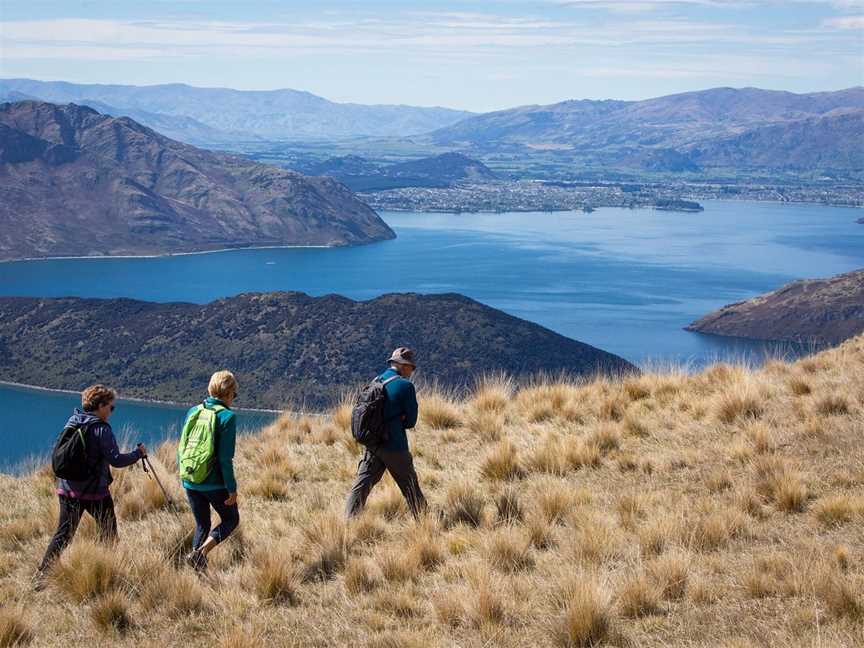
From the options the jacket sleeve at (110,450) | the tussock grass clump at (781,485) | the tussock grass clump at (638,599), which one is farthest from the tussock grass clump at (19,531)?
the tussock grass clump at (781,485)

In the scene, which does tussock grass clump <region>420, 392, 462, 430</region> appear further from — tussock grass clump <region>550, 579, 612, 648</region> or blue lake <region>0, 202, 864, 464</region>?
blue lake <region>0, 202, 864, 464</region>

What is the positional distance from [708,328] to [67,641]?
4076 inches

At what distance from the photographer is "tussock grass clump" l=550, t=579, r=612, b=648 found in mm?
5234

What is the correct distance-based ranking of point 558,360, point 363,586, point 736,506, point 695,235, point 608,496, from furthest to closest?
point 695,235 < point 558,360 < point 608,496 < point 736,506 < point 363,586

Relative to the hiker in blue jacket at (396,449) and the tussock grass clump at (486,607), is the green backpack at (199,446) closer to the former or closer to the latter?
the hiker in blue jacket at (396,449)

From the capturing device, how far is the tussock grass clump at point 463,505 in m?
7.54

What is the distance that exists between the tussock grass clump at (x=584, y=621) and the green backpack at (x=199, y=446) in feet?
8.43

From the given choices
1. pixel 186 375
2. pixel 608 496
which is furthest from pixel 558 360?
pixel 608 496

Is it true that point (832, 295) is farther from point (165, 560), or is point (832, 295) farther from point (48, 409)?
point (165, 560)

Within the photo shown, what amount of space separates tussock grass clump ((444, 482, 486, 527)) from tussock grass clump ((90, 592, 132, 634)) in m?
2.55

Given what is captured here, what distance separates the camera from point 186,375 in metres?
89.8

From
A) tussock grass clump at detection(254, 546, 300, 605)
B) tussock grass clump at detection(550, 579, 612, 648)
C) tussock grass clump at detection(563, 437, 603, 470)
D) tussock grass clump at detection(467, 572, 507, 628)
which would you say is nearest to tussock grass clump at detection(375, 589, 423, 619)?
tussock grass clump at detection(467, 572, 507, 628)

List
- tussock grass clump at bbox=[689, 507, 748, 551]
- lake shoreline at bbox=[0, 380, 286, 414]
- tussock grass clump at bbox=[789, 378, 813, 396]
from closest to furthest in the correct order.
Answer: tussock grass clump at bbox=[689, 507, 748, 551], tussock grass clump at bbox=[789, 378, 813, 396], lake shoreline at bbox=[0, 380, 286, 414]

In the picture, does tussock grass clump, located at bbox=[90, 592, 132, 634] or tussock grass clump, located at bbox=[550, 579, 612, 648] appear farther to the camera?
tussock grass clump, located at bbox=[90, 592, 132, 634]
